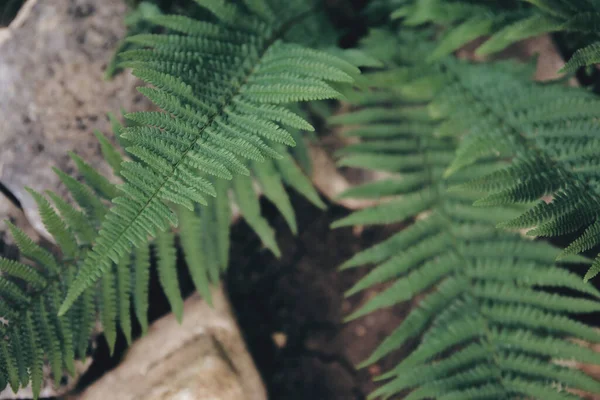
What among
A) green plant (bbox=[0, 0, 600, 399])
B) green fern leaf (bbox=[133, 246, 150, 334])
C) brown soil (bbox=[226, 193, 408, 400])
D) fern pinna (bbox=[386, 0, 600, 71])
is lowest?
brown soil (bbox=[226, 193, 408, 400])

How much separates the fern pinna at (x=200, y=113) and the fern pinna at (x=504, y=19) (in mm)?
444

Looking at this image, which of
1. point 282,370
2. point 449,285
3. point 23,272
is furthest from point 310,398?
point 23,272

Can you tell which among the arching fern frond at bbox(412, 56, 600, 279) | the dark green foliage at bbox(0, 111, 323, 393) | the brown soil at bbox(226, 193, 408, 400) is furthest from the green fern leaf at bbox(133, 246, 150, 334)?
the arching fern frond at bbox(412, 56, 600, 279)

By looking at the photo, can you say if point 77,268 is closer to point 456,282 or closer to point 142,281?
point 142,281

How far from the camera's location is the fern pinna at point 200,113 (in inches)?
42.0

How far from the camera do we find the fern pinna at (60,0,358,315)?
1.07m

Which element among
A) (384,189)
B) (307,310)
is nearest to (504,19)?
(384,189)

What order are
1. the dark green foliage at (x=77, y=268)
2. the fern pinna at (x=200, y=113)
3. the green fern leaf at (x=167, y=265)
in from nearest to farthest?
the fern pinna at (x=200, y=113), the dark green foliage at (x=77, y=268), the green fern leaf at (x=167, y=265)

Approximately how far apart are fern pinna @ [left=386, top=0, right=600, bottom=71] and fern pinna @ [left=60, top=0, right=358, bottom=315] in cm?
44

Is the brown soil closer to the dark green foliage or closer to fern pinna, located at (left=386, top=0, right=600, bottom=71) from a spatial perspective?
the dark green foliage

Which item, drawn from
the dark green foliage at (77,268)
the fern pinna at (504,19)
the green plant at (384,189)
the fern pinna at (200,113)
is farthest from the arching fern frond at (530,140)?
the dark green foliage at (77,268)

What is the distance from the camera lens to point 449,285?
1.53 metres

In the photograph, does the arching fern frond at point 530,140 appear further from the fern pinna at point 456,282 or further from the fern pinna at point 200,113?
the fern pinna at point 200,113

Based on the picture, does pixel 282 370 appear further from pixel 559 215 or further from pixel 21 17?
pixel 21 17
